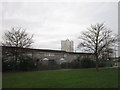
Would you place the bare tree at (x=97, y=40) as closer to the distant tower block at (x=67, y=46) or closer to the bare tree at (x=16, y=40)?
the bare tree at (x=16, y=40)

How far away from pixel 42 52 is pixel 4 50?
19.1 metres

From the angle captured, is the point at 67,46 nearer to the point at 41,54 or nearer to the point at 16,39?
the point at 41,54

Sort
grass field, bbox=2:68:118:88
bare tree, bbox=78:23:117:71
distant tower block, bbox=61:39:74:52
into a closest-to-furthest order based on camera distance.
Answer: grass field, bbox=2:68:118:88 → bare tree, bbox=78:23:117:71 → distant tower block, bbox=61:39:74:52

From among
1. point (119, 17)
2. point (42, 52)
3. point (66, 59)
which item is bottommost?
point (66, 59)

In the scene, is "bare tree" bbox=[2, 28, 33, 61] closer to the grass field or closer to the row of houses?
the row of houses

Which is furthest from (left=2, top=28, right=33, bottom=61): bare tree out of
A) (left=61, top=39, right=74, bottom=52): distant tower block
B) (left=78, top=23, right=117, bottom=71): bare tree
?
(left=61, top=39, right=74, bottom=52): distant tower block

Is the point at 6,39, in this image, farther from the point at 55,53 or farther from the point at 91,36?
the point at 55,53

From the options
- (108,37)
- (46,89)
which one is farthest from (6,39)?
(46,89)

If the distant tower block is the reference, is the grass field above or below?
below

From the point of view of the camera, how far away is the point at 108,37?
80.7ft

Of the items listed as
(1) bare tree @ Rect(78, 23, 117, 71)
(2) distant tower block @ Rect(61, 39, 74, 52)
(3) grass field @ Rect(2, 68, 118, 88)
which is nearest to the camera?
(3) grass field @ Rect(2, 68, 118, 88)

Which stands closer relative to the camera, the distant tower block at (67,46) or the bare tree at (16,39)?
the bare tree at (16,39)

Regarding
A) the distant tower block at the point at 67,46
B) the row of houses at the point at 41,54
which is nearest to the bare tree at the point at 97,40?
the row of houses at the point at 41,54

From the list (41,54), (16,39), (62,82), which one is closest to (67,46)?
(41,54)
